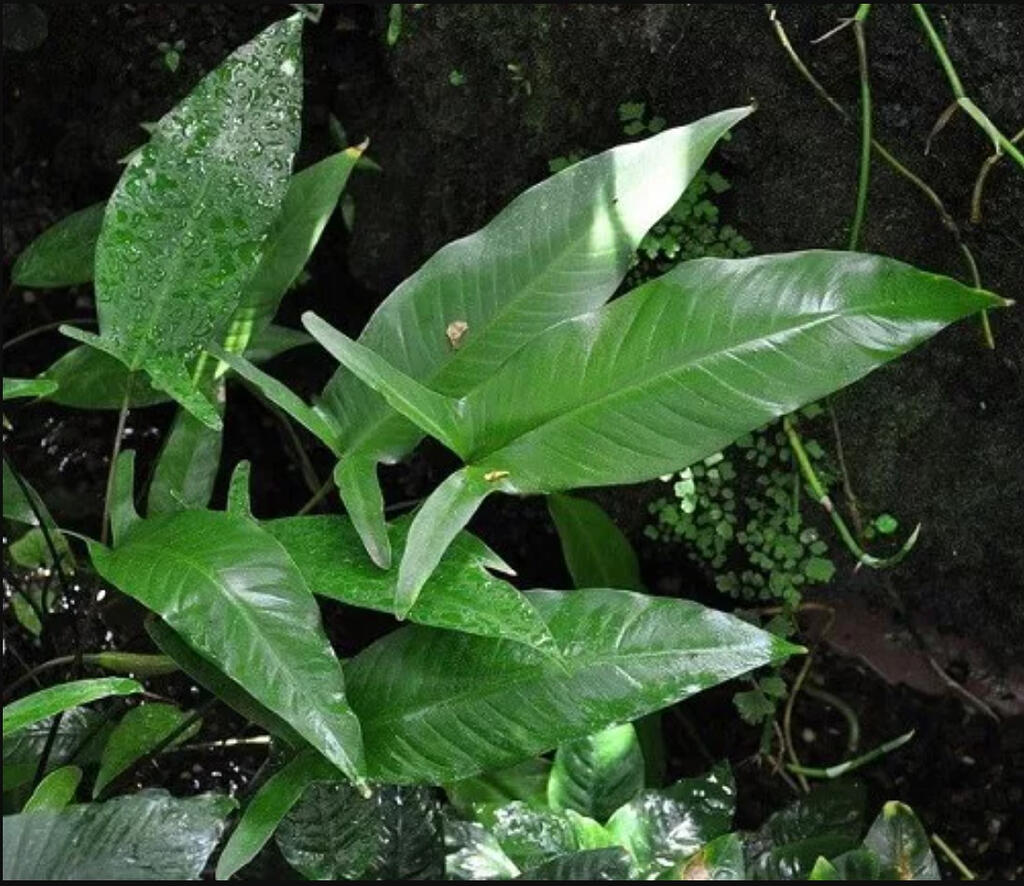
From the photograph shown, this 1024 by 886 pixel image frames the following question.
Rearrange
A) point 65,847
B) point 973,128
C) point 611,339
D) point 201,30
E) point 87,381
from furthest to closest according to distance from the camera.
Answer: point 201,30 → point 87,381 → point 973,128 → point 611,339 → point 65,847

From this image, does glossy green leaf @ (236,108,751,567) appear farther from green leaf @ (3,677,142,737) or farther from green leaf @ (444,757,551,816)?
green leaf @ (444,757,551,816)

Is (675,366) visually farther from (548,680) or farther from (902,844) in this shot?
(902,844)

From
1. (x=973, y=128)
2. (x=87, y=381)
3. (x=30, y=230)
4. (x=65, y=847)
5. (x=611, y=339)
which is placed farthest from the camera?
(x=30, y=230)

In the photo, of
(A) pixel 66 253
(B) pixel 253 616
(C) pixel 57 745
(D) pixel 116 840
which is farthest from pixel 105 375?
(D) pixel 116 840

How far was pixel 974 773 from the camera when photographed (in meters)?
1.50

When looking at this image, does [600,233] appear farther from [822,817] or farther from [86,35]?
[86,35]

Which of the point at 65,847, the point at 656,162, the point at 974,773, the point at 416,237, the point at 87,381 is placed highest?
the point at 656,162

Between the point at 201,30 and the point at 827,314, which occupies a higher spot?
the point at 201,30

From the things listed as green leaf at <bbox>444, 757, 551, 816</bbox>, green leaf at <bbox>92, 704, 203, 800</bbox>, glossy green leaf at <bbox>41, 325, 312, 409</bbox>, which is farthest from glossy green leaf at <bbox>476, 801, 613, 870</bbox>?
glossy green leaf at <bbox>41, 325, 312, 409</bbox>

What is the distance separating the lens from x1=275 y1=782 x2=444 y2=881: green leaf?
1.08m

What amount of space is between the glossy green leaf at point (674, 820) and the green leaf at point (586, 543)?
249 mm

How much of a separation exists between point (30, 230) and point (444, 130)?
1.98 feet

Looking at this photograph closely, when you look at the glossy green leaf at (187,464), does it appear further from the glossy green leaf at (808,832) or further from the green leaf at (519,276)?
the glossy green leaf at (808,832)

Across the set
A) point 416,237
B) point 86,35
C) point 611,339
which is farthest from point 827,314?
point 86,35
